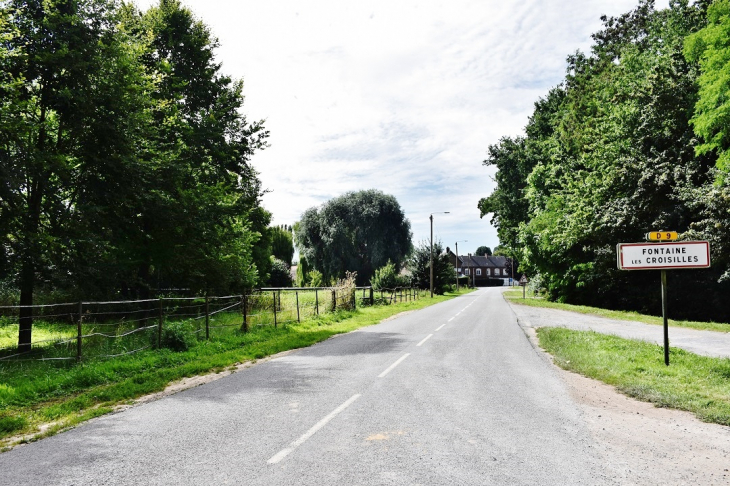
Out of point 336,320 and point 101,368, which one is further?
point 336,320

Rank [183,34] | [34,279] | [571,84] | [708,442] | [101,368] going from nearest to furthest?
[708,442] < [101,368] < [34,279] < [183,34] < [571,84]

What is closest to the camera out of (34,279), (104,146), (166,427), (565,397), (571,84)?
(166,427)

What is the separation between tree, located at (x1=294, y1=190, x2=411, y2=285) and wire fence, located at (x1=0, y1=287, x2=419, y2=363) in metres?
27.2

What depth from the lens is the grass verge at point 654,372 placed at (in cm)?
672

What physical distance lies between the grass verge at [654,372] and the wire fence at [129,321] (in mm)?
10095

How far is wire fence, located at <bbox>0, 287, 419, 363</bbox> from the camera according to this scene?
11014 millimetres

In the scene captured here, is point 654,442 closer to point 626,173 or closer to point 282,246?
point 626,173

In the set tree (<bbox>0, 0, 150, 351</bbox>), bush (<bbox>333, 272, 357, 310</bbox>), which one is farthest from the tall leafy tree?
bush (<bbox>333, 272, 357, 310</bbox>)

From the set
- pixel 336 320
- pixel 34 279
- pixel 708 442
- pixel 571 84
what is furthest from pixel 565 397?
pixel 571 84

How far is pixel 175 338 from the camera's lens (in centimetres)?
1224

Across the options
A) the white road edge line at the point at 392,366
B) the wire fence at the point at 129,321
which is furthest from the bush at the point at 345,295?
the white road edge line at the point at 392,366

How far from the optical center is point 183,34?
998 inches

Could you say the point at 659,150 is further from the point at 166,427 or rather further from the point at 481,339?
the point at 166,427

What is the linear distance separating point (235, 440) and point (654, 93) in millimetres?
28789
